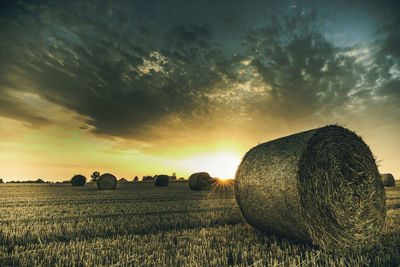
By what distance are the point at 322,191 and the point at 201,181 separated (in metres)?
14.8

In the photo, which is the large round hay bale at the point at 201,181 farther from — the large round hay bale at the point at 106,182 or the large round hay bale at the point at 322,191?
the large round hay bale at the point at 322,191

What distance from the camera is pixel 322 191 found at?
4.40 meters

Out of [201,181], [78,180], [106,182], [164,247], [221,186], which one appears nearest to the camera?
[164,247]

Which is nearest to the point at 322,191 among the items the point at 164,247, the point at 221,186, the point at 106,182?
the point at 164,247

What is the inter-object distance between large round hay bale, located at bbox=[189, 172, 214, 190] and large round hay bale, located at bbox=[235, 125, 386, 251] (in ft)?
45.4

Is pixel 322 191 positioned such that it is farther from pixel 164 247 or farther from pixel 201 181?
pixel 201 181

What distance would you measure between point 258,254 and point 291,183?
1.38 m

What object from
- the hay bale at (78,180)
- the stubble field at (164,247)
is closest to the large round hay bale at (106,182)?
the hay bale at (78,180)

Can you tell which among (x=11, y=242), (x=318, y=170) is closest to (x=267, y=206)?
(x=318, y=170)

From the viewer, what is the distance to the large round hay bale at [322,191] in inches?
164

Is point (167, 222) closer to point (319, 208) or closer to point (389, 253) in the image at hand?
point (319, 208)

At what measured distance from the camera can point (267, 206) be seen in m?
4.70

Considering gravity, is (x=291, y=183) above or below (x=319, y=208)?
above

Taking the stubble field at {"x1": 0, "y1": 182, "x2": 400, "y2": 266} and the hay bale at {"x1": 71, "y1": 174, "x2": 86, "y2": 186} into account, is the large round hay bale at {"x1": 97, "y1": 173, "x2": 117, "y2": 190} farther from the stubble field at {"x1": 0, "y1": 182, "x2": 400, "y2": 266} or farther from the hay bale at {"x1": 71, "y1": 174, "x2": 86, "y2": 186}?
the stubble field at {"x1": 0, "y1": 182, "x2": 400, "y2": 266}
